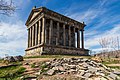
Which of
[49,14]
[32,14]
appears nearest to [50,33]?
[49,14]

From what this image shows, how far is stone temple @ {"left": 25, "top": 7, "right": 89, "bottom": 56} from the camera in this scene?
3250 cm

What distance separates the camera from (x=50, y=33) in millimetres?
34844

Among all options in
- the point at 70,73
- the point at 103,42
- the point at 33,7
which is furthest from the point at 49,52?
the point at 70,73

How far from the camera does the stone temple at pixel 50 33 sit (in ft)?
107

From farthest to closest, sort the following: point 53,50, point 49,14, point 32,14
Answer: point 32,14 → point 49,14 → point 53,50

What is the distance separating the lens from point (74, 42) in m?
45.9

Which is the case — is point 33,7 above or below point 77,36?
above

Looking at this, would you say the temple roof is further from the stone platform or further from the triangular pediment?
the stone platform

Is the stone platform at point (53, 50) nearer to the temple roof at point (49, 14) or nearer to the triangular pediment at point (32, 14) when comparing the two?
the temple roof at point (49, 14)

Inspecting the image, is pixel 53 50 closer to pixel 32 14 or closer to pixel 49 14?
pixel 49 14

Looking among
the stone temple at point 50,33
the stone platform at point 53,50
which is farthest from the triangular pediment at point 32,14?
the stone platform at point 53,50

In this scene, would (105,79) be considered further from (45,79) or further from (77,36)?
(77,36)

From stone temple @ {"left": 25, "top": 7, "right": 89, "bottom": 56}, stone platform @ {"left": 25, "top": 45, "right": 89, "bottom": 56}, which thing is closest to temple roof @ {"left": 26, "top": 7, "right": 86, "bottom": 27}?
stone temple @ {"left": 25, "top": 7, "right": 89, "bottom": 56}

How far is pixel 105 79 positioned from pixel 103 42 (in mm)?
26116
